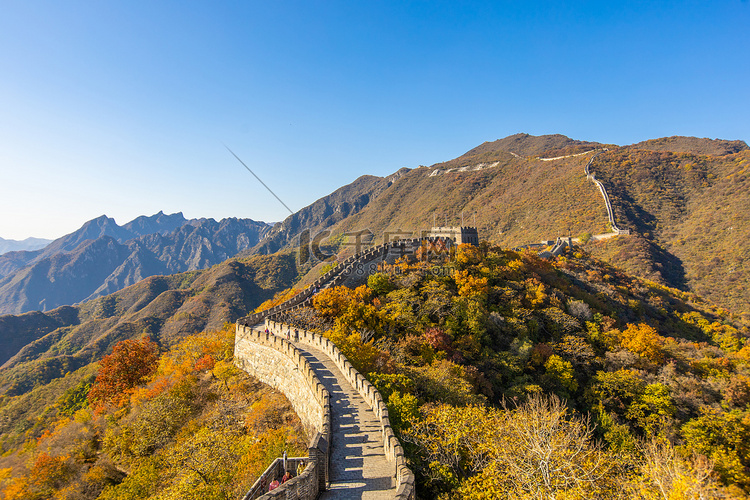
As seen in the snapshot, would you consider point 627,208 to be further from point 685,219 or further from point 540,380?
point 540,380

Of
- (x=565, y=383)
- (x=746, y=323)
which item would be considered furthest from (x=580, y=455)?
(x=746, y=323)

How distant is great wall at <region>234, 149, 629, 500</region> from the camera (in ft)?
30.1

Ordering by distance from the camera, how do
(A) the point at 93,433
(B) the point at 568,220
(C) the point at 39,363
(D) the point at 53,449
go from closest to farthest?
1. (D) the point at 53,449
2. (A) the point at 93,433
3. (C) the point at 39,363
4. (B) the point at 568,220

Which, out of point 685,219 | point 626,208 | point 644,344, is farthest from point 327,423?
point 685,219

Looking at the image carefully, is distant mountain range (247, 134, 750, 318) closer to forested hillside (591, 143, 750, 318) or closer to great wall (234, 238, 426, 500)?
forested hillside (591, 143, 750, 318)

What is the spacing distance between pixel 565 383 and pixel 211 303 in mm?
91631

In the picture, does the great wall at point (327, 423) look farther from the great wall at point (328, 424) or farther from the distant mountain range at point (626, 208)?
the distant mountain range at point (626, 208)

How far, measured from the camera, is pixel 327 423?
11.1 m

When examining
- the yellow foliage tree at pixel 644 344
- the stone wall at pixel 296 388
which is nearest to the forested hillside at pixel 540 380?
the yellow foliage tree at pixel 644 344

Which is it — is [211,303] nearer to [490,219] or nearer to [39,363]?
[39,363]

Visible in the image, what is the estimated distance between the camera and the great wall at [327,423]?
918cm

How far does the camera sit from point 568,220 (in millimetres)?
82875

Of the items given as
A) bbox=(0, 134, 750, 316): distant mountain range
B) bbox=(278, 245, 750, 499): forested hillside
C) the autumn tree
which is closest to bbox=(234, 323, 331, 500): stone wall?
bbox=(278, 245, 750, 499): forested hillside

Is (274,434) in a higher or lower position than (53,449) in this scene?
higher
